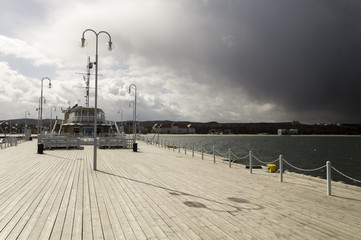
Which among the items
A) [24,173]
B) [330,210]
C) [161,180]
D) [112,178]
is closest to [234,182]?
[161,180]

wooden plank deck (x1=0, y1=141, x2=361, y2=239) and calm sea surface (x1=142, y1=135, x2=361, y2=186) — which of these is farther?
calm sea surface (x1=142, y1=135, x2=361, y2=186)

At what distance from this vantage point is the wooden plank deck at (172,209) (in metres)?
5.07

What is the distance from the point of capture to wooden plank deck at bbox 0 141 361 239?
5.07 metres

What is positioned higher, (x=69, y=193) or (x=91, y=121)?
(x=91, y=121)

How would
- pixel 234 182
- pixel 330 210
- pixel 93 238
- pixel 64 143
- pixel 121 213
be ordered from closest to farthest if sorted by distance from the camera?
pixel 93 238 → pixel 121 213 → pixel 330 210 → pixel 234 182 → pixel 64 143

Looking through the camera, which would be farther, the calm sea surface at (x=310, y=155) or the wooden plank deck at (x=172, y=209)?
the calm sea surface at (x=310, y=155)

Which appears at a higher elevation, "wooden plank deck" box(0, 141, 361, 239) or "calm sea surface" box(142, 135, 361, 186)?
"wooden plank deck" box(0, 141, 361, 239)

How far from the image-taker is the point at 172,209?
6570 millimetres

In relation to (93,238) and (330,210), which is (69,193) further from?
(330,210)

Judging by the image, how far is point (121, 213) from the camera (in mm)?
6172

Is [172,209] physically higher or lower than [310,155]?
higher

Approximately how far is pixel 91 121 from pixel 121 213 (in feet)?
149

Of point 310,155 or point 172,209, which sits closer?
point 172,209

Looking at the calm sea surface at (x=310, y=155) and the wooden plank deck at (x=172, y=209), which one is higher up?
the wooden plank deck at (x=172, y=209)
